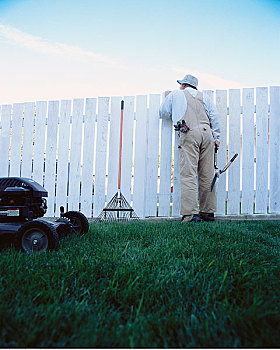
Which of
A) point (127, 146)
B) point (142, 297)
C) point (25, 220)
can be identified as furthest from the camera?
point (127, 146)

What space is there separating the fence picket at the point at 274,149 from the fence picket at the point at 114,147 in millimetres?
2362

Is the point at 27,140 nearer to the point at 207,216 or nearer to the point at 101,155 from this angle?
the point at 101,155

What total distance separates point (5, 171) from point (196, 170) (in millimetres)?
3242

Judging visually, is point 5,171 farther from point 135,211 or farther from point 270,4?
point 270,4

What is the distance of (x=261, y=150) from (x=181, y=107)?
1.42 meters

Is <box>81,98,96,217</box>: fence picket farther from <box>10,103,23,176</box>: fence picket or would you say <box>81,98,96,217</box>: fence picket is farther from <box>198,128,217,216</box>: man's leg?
<box>198,128,217,216</box>: man's leg

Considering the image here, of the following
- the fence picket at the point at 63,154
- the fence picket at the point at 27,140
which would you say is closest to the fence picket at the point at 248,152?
the fence picket at the point at 63,154

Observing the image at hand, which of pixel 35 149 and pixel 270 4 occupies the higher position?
pixel 270 4

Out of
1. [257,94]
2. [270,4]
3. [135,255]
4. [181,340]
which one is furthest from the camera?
[257,94]

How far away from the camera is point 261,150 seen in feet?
14.7

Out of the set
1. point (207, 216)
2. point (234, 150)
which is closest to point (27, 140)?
point (207, 216)

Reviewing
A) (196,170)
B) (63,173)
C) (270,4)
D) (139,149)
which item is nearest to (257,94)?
(270,4)

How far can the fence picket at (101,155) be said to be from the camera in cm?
461

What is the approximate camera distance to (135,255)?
1.89 meters
